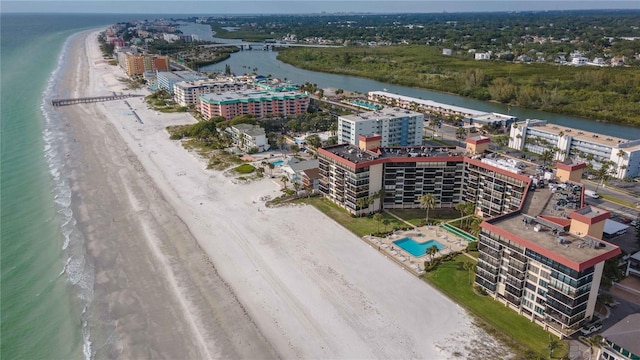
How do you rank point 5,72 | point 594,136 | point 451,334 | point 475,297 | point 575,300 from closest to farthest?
point 575,300 → point 451,334 → point 475,297 → point 594,136 → point 5,72

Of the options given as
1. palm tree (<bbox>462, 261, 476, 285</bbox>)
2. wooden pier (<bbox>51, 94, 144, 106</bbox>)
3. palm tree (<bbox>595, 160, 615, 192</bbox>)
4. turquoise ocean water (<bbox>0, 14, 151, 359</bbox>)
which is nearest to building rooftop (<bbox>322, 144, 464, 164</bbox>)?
palm tree (<bbox>462, 261, 476, 285</bbox>)

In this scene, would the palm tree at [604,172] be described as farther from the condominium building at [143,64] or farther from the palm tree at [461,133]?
the condominium building at [143,64]

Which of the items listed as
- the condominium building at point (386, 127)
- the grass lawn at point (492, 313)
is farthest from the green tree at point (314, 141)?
the grass lawn at point (492, 313)

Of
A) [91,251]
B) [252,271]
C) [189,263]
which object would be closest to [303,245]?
[252,271]

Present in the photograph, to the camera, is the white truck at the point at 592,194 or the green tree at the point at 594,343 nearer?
the green tree at the point at 594,343

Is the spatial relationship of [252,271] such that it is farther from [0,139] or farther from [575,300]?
[0,139]

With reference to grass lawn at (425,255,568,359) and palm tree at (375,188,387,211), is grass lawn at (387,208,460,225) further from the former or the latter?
grass lawn at (425,255,568,359)

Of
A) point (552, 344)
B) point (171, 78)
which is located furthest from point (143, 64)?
point (552, 344)
